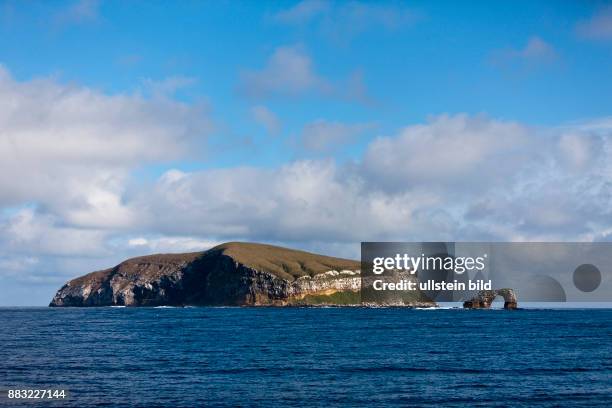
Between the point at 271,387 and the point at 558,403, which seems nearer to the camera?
the point at 558,403

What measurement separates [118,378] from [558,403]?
40180 mm

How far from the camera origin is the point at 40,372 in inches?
2562

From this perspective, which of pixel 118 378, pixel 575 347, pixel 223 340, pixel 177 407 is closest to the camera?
pixel 177 407

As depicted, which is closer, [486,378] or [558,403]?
[558,403]

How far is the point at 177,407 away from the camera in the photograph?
47.8 metres

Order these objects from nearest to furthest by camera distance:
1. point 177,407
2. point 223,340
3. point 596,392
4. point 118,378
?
point 177,407 → point 596,392 → point 118,378 → point 223,340

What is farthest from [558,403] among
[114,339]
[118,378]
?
[114,339]

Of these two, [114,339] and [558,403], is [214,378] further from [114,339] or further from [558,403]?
[114,339]

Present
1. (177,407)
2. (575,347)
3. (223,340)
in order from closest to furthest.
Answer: (177,407) → (575,347) → (223,340)

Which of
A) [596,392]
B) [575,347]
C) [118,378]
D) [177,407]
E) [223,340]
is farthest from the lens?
[223,340]

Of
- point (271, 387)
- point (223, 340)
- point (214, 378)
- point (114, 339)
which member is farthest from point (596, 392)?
point (114, 339)

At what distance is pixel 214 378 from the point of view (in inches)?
2443

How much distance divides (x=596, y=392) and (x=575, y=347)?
44.0 m

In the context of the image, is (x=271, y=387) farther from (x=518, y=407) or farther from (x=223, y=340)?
(x=223, y=340)
